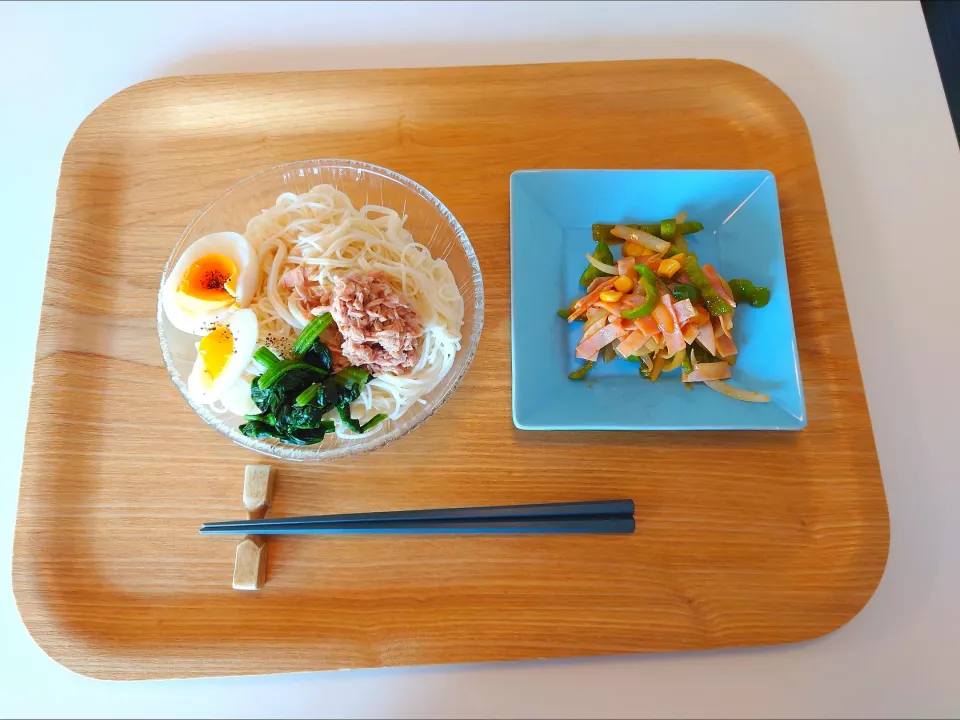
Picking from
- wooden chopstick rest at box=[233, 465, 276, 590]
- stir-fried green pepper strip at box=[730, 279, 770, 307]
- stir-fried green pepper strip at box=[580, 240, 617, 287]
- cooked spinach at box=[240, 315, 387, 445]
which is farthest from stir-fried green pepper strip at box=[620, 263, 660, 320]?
wooden chopstick rest at box=[233, 465, 276, 590]

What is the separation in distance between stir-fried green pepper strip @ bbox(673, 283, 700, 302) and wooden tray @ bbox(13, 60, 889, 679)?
1.57ft

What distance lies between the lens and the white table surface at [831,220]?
2.03 m

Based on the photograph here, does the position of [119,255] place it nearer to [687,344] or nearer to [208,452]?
[208,452]

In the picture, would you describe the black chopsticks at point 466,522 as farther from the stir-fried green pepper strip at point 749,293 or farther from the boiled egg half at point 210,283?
the stir-fried green pepper strip at point 749,293

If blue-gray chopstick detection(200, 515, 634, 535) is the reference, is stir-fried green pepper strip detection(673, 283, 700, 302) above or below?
above

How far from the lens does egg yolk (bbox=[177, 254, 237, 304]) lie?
6.12ft

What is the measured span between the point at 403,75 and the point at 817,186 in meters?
1.71

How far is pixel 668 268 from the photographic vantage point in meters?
2.08

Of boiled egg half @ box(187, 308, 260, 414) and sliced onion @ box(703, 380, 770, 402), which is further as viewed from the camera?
sliced onion @ box(703, 380, 770, 402)

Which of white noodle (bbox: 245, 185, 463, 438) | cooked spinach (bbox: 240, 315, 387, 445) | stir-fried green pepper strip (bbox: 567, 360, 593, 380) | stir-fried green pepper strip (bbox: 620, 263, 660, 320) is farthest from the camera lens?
stir-fried green pepper strip (bbox: 567, 360, 593, 380)

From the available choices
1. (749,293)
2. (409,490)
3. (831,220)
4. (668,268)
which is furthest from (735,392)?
(409,490)

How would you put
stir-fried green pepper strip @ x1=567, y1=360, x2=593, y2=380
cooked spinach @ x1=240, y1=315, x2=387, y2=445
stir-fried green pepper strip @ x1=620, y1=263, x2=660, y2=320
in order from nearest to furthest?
cooked spinach @ x1=240, y1=315, x2=387, y2=445
stir-fried green pepper strip @ x1=620, y1=263, x2=660, y2=320
stir-fried green pepper strip @ x1=567, y1=360, x2=593, y2=380

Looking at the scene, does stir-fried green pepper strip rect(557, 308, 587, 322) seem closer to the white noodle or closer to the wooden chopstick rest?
the white noodle

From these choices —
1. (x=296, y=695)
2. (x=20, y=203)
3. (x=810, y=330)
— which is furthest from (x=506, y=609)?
(x=20, y=203)
